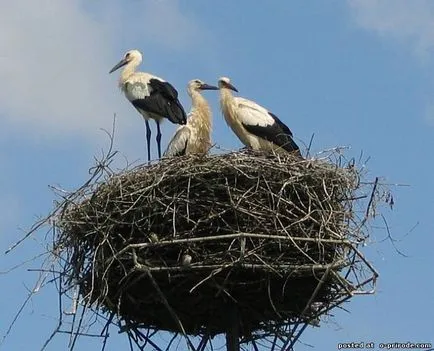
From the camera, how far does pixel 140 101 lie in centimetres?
1284

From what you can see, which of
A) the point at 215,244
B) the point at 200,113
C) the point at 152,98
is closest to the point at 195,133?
the point at 200,113

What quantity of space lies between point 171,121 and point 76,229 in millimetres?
3162

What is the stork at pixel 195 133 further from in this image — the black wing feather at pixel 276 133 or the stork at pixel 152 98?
the black wing feather at pixel 276 133

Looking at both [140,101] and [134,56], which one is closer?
[140,101]

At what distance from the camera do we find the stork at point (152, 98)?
1249cm

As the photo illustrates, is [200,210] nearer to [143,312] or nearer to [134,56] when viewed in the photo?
[143,312]

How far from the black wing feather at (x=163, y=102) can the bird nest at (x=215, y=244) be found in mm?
2818

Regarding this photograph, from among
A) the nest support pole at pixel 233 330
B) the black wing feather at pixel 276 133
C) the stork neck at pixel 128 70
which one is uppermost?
the stork neck at pixel 128 70

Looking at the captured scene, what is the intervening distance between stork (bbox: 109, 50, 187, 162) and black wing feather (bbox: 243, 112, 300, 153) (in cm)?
83

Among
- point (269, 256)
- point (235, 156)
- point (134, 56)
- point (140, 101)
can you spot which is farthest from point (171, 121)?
point (269, 256)

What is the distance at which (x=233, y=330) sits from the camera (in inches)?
362

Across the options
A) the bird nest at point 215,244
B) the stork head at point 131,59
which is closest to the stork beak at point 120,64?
the stork head at point 131,59

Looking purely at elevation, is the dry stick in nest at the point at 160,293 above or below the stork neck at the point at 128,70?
below

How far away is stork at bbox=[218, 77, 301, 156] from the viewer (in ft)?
37.8
